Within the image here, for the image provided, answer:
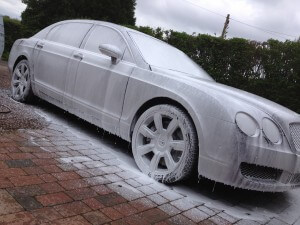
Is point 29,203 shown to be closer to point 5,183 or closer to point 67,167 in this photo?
point 5,183

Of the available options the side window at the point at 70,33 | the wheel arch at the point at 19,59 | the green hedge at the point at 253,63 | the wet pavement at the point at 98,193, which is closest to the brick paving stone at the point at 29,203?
the wet pavement at the point at 98,193

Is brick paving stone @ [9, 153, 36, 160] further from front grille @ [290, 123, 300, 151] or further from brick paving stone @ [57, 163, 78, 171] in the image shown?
front grille @ [290, 123, 300, 151]

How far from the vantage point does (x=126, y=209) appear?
2396mm

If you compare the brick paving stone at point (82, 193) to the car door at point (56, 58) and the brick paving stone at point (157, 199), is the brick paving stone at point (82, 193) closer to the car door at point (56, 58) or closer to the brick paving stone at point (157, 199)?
the brick paving stone at point (157, 199)

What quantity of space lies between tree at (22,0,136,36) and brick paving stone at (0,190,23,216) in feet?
45.9

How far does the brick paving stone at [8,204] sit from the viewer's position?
1986 mm

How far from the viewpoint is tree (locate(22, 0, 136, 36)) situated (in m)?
15.5

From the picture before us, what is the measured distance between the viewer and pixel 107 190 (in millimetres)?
2646

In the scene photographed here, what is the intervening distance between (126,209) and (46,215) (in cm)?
60

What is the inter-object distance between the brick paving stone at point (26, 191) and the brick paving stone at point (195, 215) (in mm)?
1125

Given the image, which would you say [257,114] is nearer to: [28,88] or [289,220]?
[289,220]

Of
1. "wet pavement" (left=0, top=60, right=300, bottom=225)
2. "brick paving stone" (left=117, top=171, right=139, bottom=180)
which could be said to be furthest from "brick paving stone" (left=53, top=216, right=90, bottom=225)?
"brick paving stone" (left=117, top=171, right=139, bottom=180)

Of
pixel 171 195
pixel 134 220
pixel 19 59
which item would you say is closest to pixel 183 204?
pixel 171 195

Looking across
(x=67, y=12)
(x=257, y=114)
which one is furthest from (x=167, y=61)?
(x=67, y=12)
